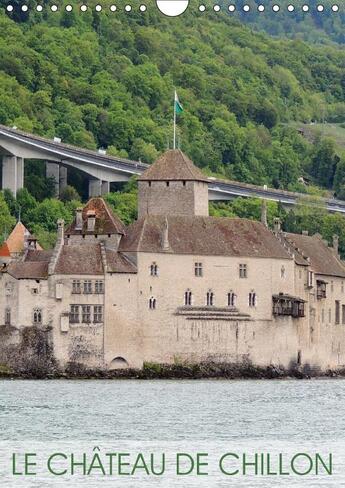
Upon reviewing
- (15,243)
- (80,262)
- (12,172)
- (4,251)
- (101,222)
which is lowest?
(80,262)

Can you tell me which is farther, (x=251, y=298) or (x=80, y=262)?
(x=251, y=298)

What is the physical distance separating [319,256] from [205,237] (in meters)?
12.8

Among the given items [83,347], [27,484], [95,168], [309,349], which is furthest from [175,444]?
[95,168]

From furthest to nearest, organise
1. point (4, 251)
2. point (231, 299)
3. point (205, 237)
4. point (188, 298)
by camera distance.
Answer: point (4, 251) → point (231, 299) → point (205, 237) → point (188, 298)

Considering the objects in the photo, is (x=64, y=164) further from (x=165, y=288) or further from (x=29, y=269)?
(x=29, y=269)

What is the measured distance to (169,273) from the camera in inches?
4594

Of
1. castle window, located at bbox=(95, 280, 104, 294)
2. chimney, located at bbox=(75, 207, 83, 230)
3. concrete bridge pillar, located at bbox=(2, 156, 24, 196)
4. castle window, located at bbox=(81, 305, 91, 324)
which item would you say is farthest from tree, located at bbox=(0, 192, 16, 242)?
castle window, located at bbox=(81, 305, 91, 324)

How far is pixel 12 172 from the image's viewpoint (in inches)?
6614

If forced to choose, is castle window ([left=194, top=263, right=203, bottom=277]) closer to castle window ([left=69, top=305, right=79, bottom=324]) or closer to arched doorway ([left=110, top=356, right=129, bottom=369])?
arched doorway ([left=110, top=356, right=129, bottom=369])

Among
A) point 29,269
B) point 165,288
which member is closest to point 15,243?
point 165,288

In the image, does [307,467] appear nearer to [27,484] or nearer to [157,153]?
[27,484]

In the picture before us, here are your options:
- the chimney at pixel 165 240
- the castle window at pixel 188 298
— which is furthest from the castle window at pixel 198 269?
the chimney at pixel 165 240

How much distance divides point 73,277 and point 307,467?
4875cm

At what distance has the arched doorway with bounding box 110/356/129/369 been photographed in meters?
114
